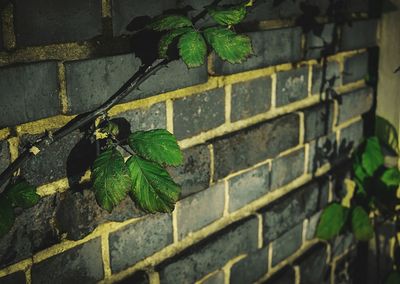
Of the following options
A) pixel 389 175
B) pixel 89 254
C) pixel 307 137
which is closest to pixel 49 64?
pixel 89 254

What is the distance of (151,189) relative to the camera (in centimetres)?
78

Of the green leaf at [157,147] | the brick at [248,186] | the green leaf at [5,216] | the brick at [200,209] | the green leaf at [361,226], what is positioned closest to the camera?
the green leaf at [5,216]

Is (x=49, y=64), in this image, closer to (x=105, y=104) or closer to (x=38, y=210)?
(x=105, y=104)

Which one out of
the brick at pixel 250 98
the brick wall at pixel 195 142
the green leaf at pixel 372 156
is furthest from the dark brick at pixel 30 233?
the green leaf at pixel 372 156

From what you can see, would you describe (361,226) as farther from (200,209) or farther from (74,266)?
(74,266)

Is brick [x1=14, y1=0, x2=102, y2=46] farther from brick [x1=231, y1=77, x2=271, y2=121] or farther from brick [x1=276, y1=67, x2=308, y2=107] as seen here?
brick [x1=276, y1=67, x2=308, y2=107]

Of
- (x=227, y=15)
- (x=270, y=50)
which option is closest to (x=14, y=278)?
(x=227, y=15)

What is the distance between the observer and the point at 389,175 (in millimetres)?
1580

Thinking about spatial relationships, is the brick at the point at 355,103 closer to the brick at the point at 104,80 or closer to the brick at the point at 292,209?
the brick at the point at 292,209

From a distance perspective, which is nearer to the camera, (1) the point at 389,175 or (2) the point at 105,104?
(2) the point at 105,104

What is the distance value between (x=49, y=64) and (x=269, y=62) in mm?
601

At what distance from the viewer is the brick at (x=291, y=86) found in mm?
1233

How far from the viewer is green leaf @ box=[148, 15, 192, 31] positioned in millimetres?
803

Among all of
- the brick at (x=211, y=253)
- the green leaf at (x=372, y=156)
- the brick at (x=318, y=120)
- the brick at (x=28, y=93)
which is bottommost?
the brick at (x=211, y=253)
